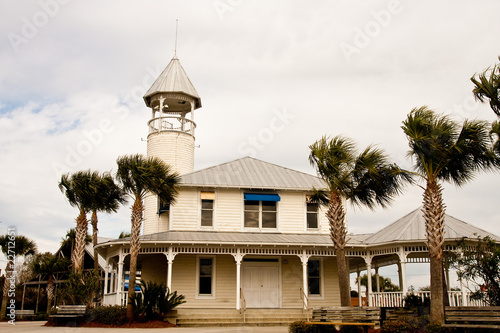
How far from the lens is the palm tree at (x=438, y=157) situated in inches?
597

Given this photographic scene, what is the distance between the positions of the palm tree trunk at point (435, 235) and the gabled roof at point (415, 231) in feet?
17.8

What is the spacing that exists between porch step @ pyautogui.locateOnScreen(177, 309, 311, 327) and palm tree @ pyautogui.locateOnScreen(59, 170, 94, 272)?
574 centimetres

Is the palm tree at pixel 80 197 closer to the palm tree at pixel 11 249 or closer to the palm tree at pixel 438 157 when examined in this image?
the palm tree at pixel 11 249

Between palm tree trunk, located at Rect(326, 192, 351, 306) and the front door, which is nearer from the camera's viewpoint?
palm tree trunk, located at Rect(326, 192, 351, 306)

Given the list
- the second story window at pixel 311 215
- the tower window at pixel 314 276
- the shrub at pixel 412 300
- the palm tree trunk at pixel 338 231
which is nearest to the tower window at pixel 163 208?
the second story window at pixel 311 215

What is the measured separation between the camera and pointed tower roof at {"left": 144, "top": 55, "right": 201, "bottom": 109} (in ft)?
101

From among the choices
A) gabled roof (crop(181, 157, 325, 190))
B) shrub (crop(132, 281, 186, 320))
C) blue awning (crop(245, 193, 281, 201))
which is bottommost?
shrub (crop(132, 281, 186, 320))

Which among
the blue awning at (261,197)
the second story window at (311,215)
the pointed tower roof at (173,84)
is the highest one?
the pointed tower roof at (173,84)

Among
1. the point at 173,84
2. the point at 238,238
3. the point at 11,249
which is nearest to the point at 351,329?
the point at 238,238

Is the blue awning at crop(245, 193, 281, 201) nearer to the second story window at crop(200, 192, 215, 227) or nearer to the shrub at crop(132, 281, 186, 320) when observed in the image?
the second story window at crop(200, 192, 215, 227)

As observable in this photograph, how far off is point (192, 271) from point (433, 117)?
13404 mm

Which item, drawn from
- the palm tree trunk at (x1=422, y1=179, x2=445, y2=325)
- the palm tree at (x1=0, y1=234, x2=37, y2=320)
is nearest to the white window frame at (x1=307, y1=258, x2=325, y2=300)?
the palm tree trunk at (x1=422, y1=179, x2=445, y2=325)

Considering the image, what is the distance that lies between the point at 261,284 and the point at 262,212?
3605mm

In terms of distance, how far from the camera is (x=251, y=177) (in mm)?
26406
